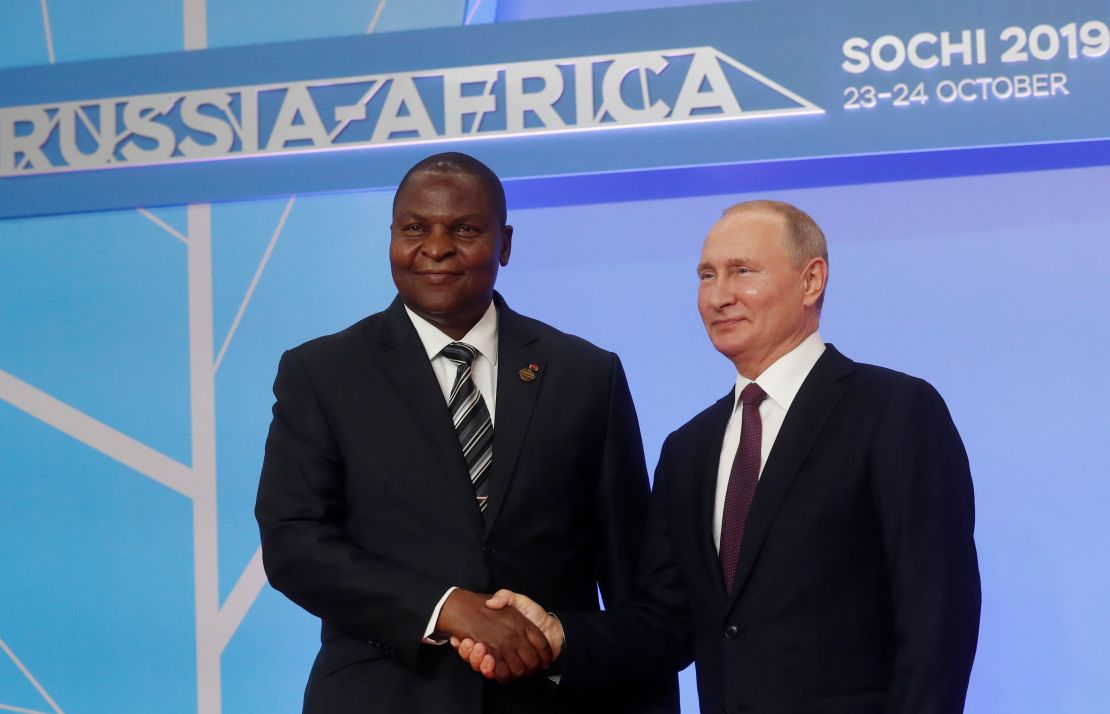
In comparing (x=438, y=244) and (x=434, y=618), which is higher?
(x=438, y=244)

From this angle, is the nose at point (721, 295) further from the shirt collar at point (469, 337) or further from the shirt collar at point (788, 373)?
the shirt collar at point (469, 337)

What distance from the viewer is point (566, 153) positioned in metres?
3.74

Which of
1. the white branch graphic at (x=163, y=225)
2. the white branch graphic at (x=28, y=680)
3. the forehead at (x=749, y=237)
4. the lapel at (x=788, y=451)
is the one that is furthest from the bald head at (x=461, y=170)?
the white branch graphic at (x=28, y=680)

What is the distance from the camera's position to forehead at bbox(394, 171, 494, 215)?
8.13 ft

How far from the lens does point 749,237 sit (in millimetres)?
2352

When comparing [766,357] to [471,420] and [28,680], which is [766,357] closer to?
[471,420]

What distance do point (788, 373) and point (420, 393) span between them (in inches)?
25.9

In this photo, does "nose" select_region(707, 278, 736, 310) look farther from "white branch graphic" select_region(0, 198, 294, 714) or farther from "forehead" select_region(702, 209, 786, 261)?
"white branch graphic" select_region(0, 198, 294, 714)

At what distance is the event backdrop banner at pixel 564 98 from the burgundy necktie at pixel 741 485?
1493mm

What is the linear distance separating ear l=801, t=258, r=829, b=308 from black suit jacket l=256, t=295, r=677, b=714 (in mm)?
427

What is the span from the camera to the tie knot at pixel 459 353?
2.48 meters

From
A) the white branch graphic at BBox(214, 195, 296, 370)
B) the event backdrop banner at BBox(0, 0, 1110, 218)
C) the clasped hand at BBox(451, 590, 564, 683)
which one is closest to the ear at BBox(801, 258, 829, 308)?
the clasped hand at BBox(451, 590, 564, 683)

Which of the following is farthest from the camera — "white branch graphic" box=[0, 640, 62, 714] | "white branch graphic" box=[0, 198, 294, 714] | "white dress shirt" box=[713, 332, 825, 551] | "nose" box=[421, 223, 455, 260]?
"white branch graphic" box=[0, 640, 62, 714]

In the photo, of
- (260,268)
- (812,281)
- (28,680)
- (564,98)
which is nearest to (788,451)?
(812,281)
